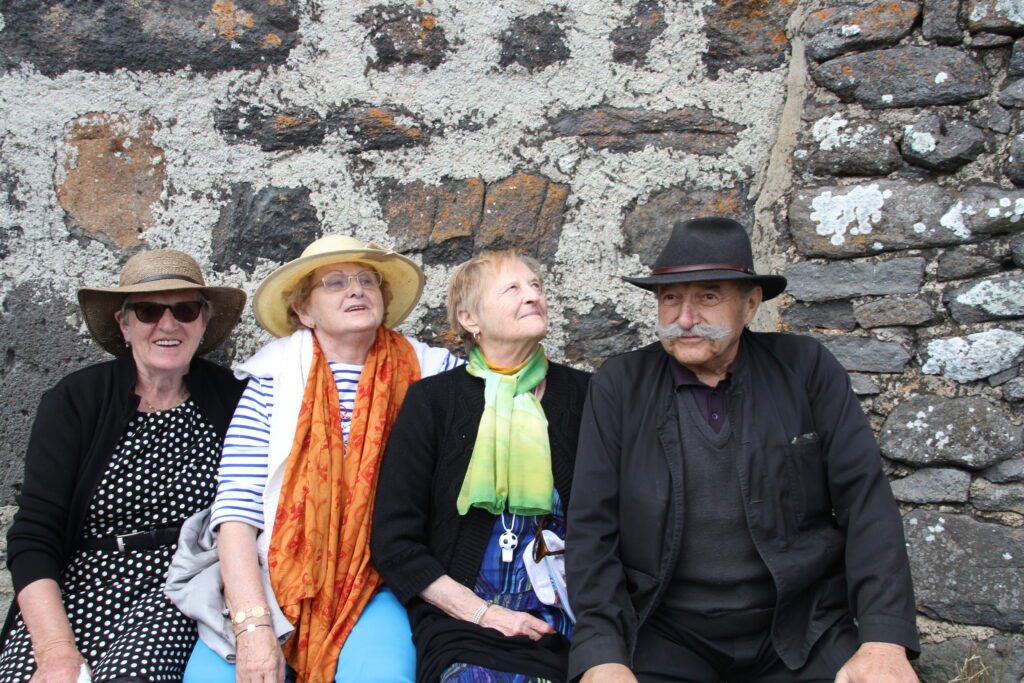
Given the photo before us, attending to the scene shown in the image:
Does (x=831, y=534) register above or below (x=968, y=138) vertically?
below

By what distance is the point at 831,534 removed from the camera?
2115 millimetres

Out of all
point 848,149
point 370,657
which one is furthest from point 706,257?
point 370,657

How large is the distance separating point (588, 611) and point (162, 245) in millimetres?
1746

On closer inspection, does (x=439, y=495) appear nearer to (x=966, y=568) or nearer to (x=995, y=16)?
(x=966, y=568)

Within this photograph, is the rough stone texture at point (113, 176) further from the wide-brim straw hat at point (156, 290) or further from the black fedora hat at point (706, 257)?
the black fedora hat at point (706, 257)

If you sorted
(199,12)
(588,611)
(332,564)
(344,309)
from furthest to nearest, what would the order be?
1. (199,12)
2. (344,309)
3. (332,564)
4. (588,611)

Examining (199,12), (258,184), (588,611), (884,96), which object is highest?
(199,12)

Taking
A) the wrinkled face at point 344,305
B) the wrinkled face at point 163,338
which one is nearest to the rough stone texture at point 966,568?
the wrinkled face at point 344,305

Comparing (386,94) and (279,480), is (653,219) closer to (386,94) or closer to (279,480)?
(386,94)

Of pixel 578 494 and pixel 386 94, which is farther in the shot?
pixel 386 94

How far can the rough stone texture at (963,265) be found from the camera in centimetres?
247

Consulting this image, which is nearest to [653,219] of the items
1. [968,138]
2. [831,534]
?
[968,138]

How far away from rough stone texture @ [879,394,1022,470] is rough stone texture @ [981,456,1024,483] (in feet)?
0.07

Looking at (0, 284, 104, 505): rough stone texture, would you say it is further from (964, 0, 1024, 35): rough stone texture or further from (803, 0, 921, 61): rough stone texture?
(964, 0, 1024, 35): rough stone texture
